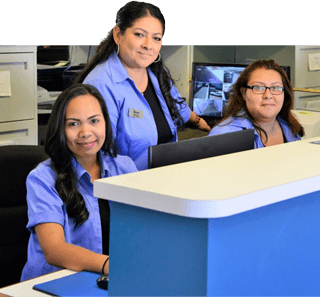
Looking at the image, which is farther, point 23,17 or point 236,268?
point 23,17

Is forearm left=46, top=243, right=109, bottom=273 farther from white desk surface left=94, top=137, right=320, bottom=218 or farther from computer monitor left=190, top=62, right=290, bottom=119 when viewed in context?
computer monitor left=190, top=62, right=290, bottom=119

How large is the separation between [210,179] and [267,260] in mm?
161

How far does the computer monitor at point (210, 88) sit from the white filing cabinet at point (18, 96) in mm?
1155

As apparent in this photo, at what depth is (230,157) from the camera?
112cm

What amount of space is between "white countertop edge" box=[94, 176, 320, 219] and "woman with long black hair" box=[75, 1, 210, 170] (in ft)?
4.04

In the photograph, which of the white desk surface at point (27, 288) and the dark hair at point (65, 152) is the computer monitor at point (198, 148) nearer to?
the white desk surface at point (27, 288)

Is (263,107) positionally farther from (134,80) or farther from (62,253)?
(62,253)

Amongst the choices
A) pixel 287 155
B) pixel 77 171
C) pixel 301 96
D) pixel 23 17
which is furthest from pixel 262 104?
pixel 301 96

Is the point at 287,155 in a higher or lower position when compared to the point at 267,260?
higher

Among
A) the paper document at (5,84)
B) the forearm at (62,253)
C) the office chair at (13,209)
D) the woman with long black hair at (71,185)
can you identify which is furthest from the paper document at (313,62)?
the forearm at (62,253)

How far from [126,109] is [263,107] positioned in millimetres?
511

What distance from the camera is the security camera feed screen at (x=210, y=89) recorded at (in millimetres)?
3658

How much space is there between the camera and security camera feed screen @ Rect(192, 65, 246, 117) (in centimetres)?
366

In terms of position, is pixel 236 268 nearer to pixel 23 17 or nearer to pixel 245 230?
pixel 245 230
